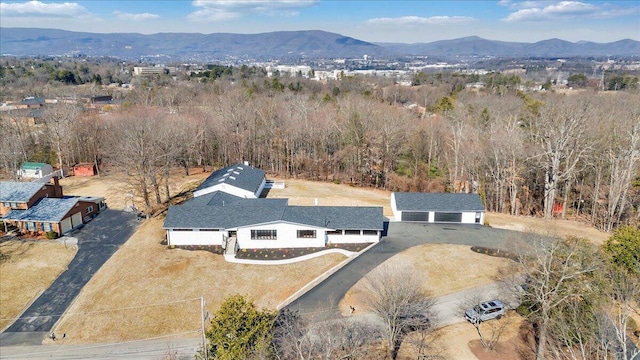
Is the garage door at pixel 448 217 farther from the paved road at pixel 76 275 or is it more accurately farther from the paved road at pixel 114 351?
the paved road at pixel 76 275

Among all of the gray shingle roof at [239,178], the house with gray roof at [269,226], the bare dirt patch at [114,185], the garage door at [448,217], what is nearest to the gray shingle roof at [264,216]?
the house with gray roof at [269,226]

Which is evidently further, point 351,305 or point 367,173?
point 367,173

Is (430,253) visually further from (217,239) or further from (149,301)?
(149,301)

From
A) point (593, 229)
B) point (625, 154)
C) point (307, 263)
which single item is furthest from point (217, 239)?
point (625, 154)

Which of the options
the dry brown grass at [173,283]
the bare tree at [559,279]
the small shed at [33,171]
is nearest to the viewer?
the bare tree at [559,279]

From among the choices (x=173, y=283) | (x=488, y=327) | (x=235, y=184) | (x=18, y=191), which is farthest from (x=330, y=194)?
(x=18, y=191)

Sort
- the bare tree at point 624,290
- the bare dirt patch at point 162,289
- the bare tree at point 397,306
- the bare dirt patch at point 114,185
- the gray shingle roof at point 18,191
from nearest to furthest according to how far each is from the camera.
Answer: the bare tree at point 624,290, the bare tree at point 397,306, the bare dirt patch at point 162,289, the gray shingle roof at point 18,191, the bare dirt patch at point 114,185
